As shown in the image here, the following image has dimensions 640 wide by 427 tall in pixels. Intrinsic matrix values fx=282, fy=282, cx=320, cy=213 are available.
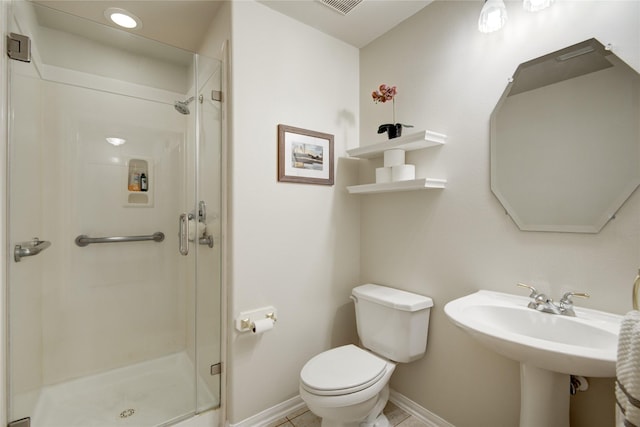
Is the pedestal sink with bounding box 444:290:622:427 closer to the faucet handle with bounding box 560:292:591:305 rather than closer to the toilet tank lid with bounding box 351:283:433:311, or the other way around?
the faucet handle with bounding box 560:292:591:305

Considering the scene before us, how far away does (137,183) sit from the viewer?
2047 mm

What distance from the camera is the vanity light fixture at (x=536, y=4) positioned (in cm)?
119

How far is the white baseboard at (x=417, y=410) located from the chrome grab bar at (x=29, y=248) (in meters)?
2.23

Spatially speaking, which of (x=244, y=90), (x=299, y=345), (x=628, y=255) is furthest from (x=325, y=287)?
(x=628, y=255)

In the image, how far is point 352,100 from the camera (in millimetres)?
2129

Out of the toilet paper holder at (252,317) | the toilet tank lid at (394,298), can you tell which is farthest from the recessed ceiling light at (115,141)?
the toilet tank lid at (394,298)

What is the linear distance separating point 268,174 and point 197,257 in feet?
2.53

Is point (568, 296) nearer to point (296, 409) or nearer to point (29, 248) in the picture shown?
point (296, 409)

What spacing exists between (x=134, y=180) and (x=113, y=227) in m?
0.37

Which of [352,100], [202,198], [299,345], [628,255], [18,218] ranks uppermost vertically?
[352,100]

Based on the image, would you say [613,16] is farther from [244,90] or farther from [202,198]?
[202,198]

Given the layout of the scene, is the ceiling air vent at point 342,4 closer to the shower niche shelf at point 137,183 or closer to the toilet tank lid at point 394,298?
the shower niche shelf at point 137,183

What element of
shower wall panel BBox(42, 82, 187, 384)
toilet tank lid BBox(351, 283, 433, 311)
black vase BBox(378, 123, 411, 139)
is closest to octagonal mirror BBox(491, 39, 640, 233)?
black vase BBox(378, 123, 411, 139)

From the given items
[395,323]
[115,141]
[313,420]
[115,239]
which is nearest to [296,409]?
[313,420]
